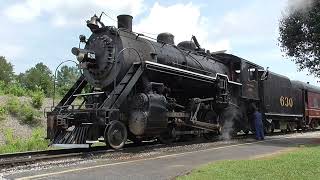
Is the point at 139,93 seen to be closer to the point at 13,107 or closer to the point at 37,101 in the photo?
the point at 13,107

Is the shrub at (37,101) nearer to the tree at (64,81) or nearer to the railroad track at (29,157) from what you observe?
the tree at (64,81)

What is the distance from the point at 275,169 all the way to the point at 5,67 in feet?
244

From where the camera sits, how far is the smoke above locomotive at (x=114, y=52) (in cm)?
1302

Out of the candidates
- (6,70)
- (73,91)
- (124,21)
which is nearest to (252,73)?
(124,21)

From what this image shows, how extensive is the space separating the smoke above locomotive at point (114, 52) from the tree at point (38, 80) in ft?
59.2

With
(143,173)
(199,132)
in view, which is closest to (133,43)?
(199,132)

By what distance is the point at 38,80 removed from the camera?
177 feet

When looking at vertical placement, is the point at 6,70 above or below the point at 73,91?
above

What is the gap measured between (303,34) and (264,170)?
53.1 feet

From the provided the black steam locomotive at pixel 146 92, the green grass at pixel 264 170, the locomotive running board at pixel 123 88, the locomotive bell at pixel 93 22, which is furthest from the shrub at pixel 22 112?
the green grass at pixel 264 170

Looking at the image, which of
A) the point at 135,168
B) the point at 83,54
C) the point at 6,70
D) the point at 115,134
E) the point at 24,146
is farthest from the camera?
the point at 6,70

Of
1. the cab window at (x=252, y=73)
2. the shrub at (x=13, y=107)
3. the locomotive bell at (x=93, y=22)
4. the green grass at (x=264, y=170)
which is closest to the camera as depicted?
the green grass at (x=264, y=170)

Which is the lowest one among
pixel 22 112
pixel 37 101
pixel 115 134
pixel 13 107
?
pixel 115 134

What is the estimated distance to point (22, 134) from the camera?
872 inches
